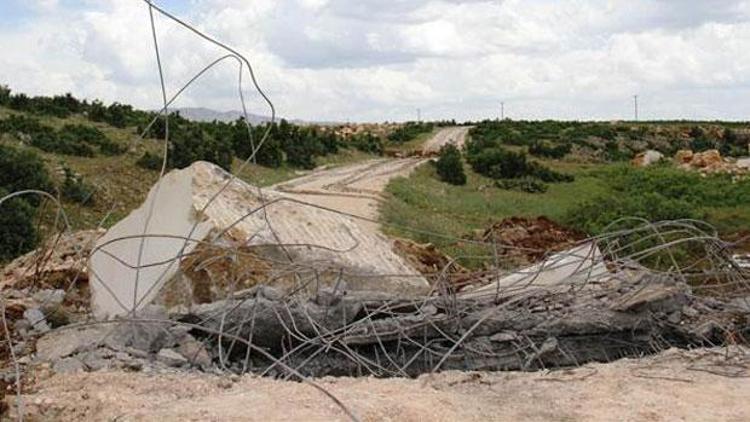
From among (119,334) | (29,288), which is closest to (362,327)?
(119,334)

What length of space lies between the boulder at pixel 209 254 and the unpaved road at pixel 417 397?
1.32 metres

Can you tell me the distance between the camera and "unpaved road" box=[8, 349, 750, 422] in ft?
16.7

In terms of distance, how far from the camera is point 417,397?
5422mm

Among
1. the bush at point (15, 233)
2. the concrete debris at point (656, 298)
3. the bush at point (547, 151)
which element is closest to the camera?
the concrete debris at point (656, 298)

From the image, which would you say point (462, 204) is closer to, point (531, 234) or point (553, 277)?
point (531, 234)

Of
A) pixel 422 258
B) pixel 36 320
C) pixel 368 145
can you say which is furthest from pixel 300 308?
pixel 368 145

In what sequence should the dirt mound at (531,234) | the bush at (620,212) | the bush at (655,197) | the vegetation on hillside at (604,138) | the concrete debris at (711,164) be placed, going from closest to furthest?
the dirt mound at (531,234) → the bush at (620,212) → the bush at (655,197) → the concrete debris at (711,164) → the vegetation on hillside at (604,138)

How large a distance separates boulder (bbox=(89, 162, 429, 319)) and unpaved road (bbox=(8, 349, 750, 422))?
1318 millimetres

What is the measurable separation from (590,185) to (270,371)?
1049 inches

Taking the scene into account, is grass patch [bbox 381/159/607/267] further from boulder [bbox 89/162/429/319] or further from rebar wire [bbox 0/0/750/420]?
rebar wire [bbox 0/0/750/420]

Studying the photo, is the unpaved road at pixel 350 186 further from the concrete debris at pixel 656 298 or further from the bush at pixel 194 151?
the concrete debris at pixel 656 298

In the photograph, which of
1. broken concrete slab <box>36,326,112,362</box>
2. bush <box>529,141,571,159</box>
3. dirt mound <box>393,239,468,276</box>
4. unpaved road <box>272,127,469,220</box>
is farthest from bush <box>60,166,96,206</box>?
bush <box>529,141,571,159</box>

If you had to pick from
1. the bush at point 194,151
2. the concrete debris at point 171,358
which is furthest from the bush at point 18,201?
the concrete debris at point 171,358

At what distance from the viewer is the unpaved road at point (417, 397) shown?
5.09 meters
